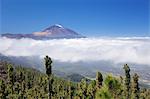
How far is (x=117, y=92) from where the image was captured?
123 feet

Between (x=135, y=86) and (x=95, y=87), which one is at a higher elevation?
(x=95, y=87)

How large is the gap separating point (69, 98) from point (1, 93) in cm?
4262

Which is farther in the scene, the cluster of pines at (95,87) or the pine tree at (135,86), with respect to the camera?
the pine tree at (135,86)

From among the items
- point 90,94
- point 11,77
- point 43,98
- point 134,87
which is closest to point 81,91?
point 90,94

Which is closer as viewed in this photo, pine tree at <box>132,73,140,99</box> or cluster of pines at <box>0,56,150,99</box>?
cluster of pines at <box>0,56,150,99</box>

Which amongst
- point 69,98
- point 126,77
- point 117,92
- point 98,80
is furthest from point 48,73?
point 117,92

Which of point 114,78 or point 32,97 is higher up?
point 114,78

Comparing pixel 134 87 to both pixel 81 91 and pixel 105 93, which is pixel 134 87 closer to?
pixel 81 91

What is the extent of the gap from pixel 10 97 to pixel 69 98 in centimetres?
2875

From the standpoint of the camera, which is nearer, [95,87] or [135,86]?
[95,87]

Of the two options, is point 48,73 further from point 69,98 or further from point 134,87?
point 69,98

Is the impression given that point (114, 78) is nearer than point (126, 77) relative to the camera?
Yes

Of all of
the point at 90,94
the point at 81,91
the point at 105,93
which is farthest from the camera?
the point at 81,91

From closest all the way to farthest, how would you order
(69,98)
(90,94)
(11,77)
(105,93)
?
(105,93), (90,94), (11,77), (69,98)
